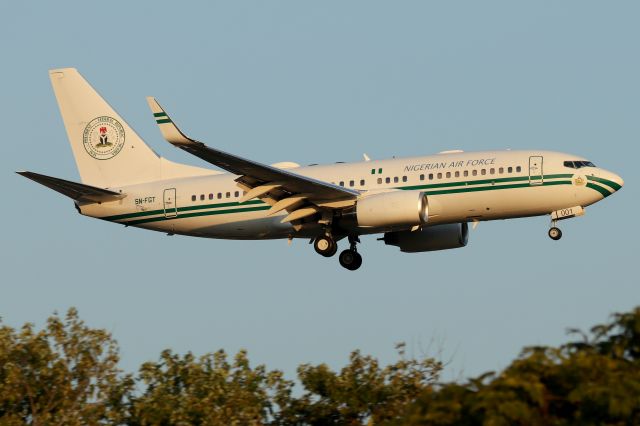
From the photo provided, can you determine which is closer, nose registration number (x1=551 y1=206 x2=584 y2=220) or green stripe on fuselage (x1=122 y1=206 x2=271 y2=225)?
nose registration number (x1=551 y1=206 x2=584 y2=220)

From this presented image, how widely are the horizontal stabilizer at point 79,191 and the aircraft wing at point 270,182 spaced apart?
6.83 m

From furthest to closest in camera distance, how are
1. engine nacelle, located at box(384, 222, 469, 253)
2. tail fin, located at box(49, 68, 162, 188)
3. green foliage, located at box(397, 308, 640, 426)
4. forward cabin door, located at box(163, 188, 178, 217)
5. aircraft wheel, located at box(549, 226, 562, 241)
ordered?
tail fin, located at box(49, 68, 162, 188)
engine nacelle, located at box(384, 222, 469, 253)
forward cabin door, located at box(163, 188, 178, 217)
aircraft wheel, located at box(549, 226, 562, 241)
green foliage, located at box(397, 308, 640, 426)

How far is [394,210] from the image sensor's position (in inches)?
1886

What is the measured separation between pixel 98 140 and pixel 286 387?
20.8 meters

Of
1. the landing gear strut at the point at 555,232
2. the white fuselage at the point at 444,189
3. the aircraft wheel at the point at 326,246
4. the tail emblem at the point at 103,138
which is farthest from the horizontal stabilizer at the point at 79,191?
the landing gear strut at the point at 555,232

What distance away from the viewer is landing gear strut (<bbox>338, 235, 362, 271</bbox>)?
5384cm

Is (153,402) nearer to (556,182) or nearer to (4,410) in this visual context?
(4,410)

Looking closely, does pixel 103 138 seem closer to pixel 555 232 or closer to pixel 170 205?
pixel 170 205

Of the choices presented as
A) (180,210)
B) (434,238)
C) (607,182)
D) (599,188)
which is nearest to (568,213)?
(599,188)

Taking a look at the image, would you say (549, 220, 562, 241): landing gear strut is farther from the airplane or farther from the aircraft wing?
the aircraft wing

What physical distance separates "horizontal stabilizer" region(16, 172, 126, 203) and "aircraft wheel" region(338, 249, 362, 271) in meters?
9.67

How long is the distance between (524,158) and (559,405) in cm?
2491

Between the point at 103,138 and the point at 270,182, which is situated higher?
the point at 103,138

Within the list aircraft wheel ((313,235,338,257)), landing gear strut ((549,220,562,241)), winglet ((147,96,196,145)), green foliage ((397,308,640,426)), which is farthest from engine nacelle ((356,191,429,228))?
green foliage ((397,308,640,426))
